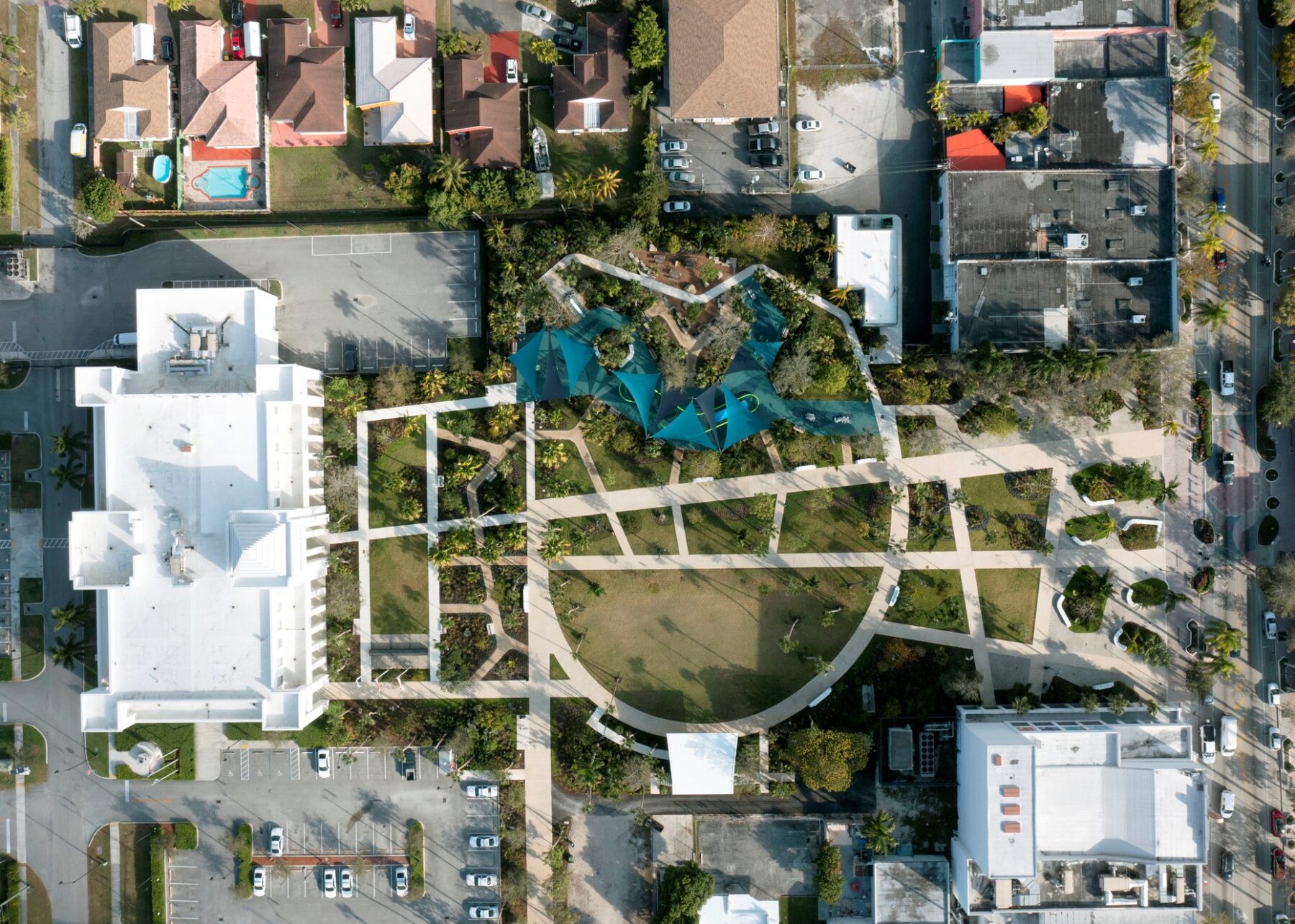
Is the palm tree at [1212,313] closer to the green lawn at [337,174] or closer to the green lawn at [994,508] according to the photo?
the green lawn at [994,508]

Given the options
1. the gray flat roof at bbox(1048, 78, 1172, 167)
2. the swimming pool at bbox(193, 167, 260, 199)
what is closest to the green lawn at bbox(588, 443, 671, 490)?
the swimming pool at bbox(193, 167, 260, 199)

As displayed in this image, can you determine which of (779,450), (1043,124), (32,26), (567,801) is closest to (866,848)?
(567,801)

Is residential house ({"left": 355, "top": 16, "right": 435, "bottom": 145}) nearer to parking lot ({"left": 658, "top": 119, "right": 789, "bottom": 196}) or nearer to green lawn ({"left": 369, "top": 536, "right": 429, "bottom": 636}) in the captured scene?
parking lot ({"left": 658, "top": 119, "right": 789, "bottom": 196})

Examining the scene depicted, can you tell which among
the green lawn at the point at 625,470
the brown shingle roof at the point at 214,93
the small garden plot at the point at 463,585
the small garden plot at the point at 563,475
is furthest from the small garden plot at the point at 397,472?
the brown shingle roof at the point at 214,93

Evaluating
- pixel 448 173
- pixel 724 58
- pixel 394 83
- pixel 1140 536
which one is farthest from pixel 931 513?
pixel 394 83

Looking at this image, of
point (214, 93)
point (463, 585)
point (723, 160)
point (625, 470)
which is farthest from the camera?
point (463, 585)

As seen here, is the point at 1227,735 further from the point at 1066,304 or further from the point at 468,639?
the point at 468,639

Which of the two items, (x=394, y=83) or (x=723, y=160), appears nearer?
(x=394, y=83)
